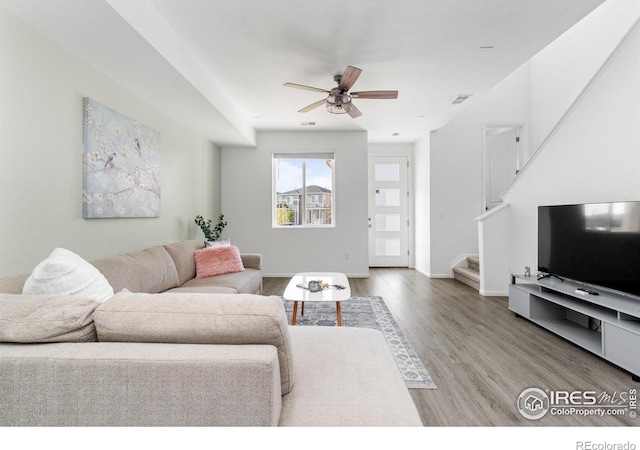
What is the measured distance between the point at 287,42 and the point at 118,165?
180cm

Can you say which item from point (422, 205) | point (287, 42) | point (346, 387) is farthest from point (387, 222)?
point (346, 387)

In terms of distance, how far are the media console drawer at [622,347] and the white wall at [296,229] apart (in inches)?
134

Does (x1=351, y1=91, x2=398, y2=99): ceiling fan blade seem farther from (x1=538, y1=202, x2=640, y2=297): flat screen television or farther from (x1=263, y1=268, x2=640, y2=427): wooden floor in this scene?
(x1=263, y1=268, x2=640, y2=427): wooden floor

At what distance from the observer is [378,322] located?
305 cm

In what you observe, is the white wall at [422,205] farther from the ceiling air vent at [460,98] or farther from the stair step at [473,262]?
the ceiling air vent at [460,98]

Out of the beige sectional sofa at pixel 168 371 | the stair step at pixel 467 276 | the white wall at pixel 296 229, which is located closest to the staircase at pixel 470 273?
the stair step at pixel 467 276

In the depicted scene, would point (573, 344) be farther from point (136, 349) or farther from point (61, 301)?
point (61, 301)

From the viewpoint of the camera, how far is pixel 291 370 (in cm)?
101

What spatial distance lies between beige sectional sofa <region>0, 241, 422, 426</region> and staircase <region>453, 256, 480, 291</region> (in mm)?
3805

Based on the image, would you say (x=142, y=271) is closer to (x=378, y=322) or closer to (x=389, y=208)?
(x=378, y=322)

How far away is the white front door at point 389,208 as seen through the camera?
20.3 ft

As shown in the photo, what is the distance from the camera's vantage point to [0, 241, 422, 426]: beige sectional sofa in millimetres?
813

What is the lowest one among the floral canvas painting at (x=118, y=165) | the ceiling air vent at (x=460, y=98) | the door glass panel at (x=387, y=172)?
the floral canvas painting at (x=118, y=165)

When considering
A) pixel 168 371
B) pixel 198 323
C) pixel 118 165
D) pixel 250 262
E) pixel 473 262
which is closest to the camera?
pixel 168 371
